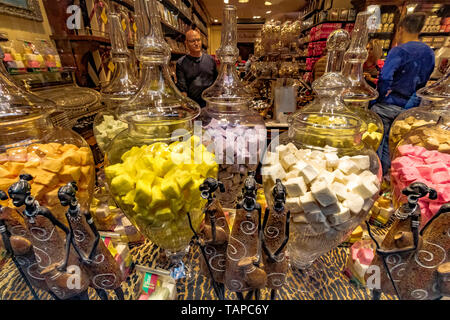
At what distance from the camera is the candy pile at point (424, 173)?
0.53 m

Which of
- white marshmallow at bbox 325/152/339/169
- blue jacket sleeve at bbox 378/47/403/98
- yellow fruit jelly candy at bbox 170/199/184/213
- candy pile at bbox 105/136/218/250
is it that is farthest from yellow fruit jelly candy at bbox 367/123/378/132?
blue jacket sleeve at bbox 378/47/403/98

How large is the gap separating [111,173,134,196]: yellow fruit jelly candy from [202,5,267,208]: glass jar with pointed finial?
0.32 m

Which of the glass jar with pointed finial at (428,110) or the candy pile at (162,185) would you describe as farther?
the glass jar with pointed finial at (428,110)

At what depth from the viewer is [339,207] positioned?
47 centimetres

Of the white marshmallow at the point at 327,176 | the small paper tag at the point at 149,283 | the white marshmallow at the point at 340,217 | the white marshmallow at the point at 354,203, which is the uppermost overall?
the white marshmallow at the point at 327,176

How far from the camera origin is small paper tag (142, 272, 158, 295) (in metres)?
0.53

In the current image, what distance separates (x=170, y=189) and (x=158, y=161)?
9 centimetres

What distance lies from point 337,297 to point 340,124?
0.47 meters

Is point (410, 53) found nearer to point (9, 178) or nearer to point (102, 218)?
point (102, 218)

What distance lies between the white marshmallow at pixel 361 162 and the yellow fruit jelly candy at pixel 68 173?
770 millimetres

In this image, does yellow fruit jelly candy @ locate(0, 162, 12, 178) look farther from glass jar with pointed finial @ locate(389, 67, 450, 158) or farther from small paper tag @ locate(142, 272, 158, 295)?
glass jar with pointed finial @ locate(389, 67, 450, 158)

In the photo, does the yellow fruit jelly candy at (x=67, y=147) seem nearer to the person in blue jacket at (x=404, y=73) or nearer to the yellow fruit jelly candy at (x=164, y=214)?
the yellow fruit jelly candy at (x=164, y=214)

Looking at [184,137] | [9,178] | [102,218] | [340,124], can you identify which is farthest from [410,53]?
[9,178]

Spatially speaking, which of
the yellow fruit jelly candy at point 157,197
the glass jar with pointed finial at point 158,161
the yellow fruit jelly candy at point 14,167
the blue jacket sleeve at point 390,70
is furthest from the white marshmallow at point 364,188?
the blue jacket sleeve at point 390,70
